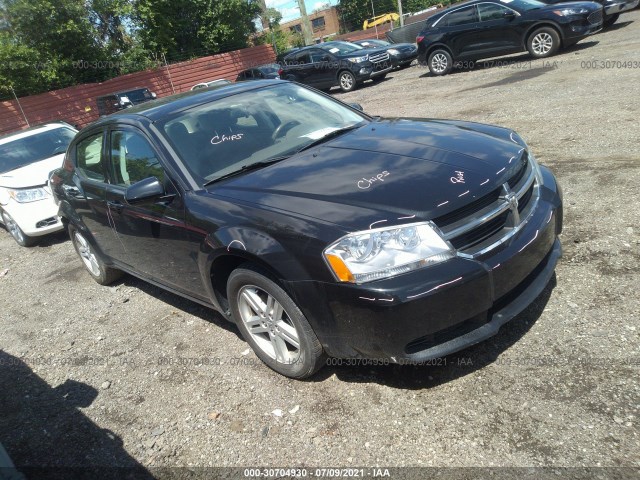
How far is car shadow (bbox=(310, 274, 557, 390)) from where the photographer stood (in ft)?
9.83

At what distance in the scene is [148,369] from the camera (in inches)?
149

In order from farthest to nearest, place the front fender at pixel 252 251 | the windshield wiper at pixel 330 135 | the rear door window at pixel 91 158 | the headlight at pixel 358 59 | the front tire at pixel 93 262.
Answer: the headlight at pixel 358 59 < the front tire at pixel 93 262 < the rear door window at pixel 91 158 < the windshield wiper at pixel 330 135 < the front fender at pixel 252 251

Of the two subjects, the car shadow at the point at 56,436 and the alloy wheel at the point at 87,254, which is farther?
the alloy wheel at the point at 87,254

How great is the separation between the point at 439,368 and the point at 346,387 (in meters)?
0.56

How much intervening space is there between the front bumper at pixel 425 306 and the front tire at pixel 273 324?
0.12 m

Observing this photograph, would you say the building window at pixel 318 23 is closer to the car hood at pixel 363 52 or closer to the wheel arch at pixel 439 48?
the car hood at pixel 363 52

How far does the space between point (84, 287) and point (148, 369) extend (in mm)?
2322

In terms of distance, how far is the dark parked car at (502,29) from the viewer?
11898 millimetres

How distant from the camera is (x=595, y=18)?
470 inches

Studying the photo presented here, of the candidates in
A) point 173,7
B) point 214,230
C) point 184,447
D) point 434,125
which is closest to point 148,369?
point 184,447

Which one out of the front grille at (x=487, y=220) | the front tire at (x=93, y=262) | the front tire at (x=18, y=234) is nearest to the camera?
the front grille at (x=487, y=220)

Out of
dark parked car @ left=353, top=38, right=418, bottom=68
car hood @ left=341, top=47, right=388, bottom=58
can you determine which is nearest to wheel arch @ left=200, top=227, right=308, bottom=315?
car hood @ left=341, top=47, right=388, bottom=58

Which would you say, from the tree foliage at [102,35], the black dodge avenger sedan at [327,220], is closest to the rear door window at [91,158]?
the black dodge avenger sedan at [327,220]

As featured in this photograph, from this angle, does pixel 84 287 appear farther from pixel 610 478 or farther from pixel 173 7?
pixel 173 7
